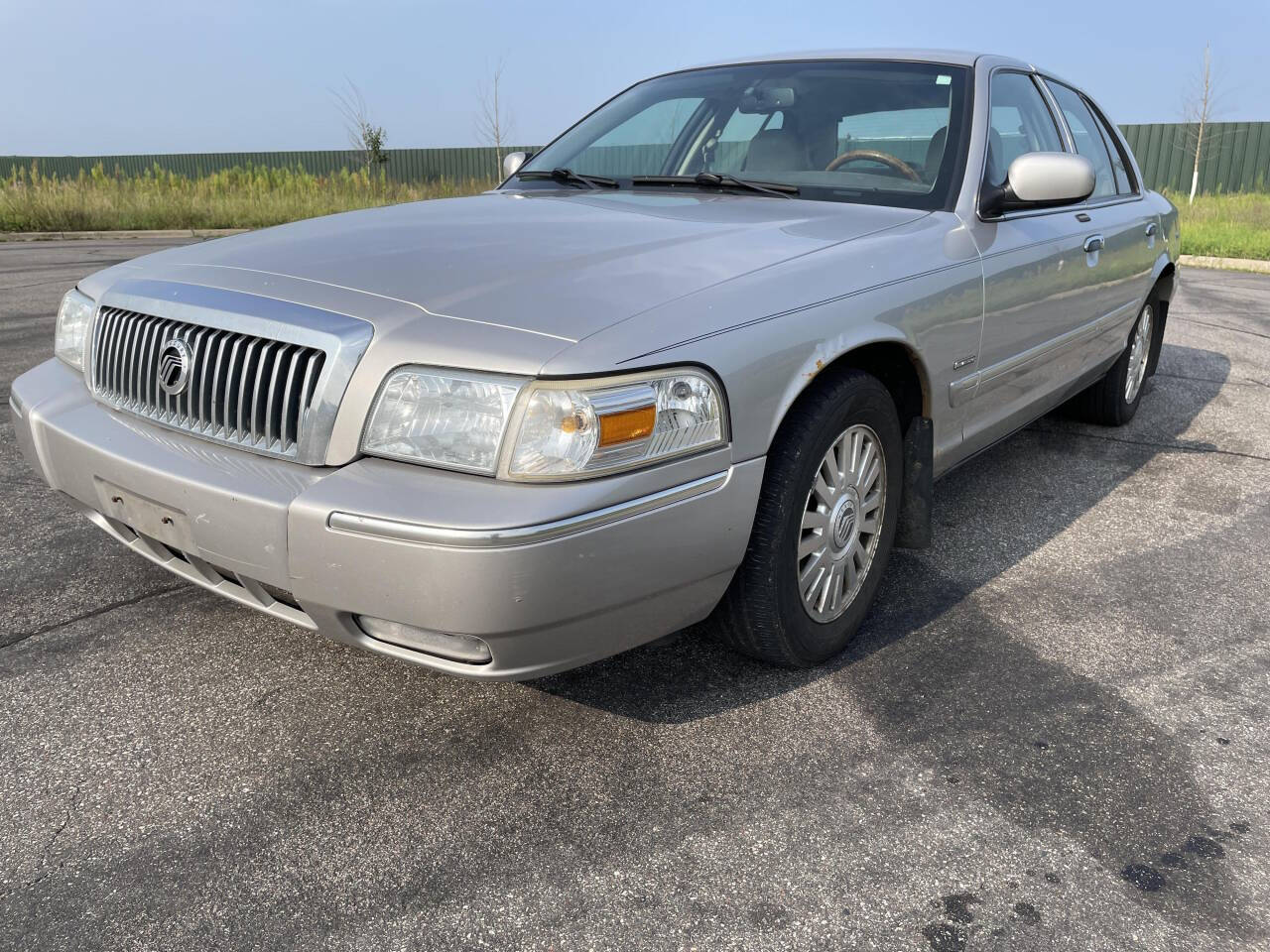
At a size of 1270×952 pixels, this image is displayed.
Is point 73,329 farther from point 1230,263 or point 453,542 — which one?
point 1230,263

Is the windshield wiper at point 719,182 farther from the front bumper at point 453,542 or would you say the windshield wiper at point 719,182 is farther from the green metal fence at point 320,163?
the green metal fence at point 320,163

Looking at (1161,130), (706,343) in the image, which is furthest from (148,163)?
(706,343)

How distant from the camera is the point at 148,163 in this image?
98.5 ft

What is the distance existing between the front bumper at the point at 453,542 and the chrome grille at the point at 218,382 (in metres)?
0.05

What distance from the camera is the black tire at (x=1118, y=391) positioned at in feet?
16.4

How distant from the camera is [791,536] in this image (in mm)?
2447

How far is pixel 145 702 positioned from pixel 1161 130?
99.1 feet

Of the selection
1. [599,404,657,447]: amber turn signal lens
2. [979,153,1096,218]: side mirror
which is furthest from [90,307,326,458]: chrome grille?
[979,153,1096,218]: side mirror

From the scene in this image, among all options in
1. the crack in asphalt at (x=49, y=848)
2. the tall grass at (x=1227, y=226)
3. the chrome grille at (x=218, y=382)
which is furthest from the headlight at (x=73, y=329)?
the tall grass at (x=1227, y=226)

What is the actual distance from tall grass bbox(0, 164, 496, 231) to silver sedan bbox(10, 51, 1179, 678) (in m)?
13.7

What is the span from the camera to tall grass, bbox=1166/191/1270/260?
14.7 metres

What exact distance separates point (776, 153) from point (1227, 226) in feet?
54.6

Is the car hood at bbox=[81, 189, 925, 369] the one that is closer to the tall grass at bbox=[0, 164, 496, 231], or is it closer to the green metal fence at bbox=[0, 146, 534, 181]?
the tall grass at bbox=[0, 164, 496, 231]

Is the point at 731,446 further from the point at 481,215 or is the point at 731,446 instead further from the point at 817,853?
the point at 481,215
